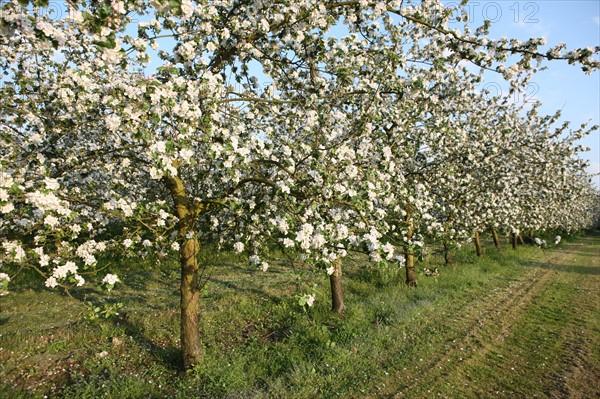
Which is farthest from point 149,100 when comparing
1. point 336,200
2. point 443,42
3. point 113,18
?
point 443,42

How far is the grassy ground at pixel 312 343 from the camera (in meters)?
7.80

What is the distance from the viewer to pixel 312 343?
9859 mm

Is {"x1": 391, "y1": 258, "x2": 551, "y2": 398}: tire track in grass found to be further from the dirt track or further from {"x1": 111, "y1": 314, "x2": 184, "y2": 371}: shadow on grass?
{"x1": 111, "y1": 314, "x2": 184, "y2": 371}: shadow on grass

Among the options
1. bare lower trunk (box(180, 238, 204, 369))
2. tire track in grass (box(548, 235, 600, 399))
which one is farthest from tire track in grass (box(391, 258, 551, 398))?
bare lower trunk (box(180, 238, 204, 369))

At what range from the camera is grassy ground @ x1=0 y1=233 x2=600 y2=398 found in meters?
7.80

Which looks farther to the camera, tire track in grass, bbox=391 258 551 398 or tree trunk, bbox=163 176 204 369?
tire track in grass, bbox=391 258 551 398

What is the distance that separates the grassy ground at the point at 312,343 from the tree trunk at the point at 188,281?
1.42 ft

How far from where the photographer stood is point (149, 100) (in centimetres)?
502

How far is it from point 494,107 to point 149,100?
17352mm

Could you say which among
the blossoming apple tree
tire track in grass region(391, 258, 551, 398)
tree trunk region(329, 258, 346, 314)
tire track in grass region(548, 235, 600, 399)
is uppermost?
the blossoming apple tree

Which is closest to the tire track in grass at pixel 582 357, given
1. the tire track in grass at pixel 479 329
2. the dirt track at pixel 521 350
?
the dirt track at pixel 521 350

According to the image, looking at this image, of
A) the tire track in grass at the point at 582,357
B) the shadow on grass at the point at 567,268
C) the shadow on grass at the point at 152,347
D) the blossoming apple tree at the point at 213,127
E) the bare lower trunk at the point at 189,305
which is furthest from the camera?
the shadow on grass at the point at 567,268

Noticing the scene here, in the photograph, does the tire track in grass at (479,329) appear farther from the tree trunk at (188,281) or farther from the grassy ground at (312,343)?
the tree trunk at (188,281)

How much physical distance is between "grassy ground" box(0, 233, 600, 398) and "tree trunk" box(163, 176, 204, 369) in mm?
432
